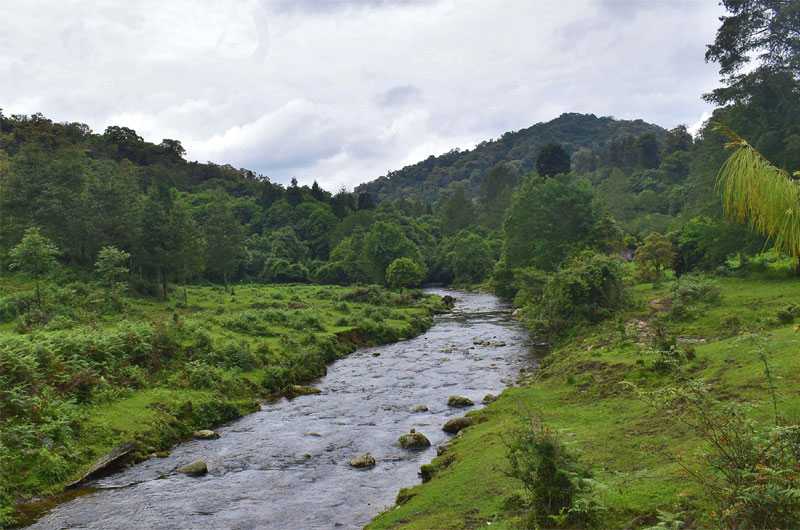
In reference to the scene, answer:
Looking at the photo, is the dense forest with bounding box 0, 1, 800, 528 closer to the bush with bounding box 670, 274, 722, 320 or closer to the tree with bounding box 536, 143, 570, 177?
the bush with bounding box 670, 274, 722, 320

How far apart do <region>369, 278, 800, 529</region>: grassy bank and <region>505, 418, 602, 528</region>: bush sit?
0.25 meters

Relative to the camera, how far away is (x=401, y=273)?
76750 mm

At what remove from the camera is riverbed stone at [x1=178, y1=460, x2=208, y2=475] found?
15.5m

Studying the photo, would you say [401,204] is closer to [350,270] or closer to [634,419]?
[350,270]

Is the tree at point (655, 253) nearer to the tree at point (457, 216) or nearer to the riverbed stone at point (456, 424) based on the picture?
the riverbed stone at point (456, 424)

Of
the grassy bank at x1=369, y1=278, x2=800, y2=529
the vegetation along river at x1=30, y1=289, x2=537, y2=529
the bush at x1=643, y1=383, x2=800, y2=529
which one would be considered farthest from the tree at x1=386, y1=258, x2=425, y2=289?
the bush at x1=643, y1=383, x2=800, y2=529

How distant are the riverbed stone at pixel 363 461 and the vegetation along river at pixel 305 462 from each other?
9.0 inches

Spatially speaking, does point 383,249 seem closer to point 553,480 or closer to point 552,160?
point 552,160

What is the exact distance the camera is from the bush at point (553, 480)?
7680 millimetres

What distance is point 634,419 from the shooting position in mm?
13211

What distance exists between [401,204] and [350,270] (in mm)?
70979

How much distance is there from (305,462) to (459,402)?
7.92 metres

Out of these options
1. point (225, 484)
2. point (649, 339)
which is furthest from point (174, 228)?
point (649, 339)

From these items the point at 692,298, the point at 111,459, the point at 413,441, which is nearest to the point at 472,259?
the point at 692,298
